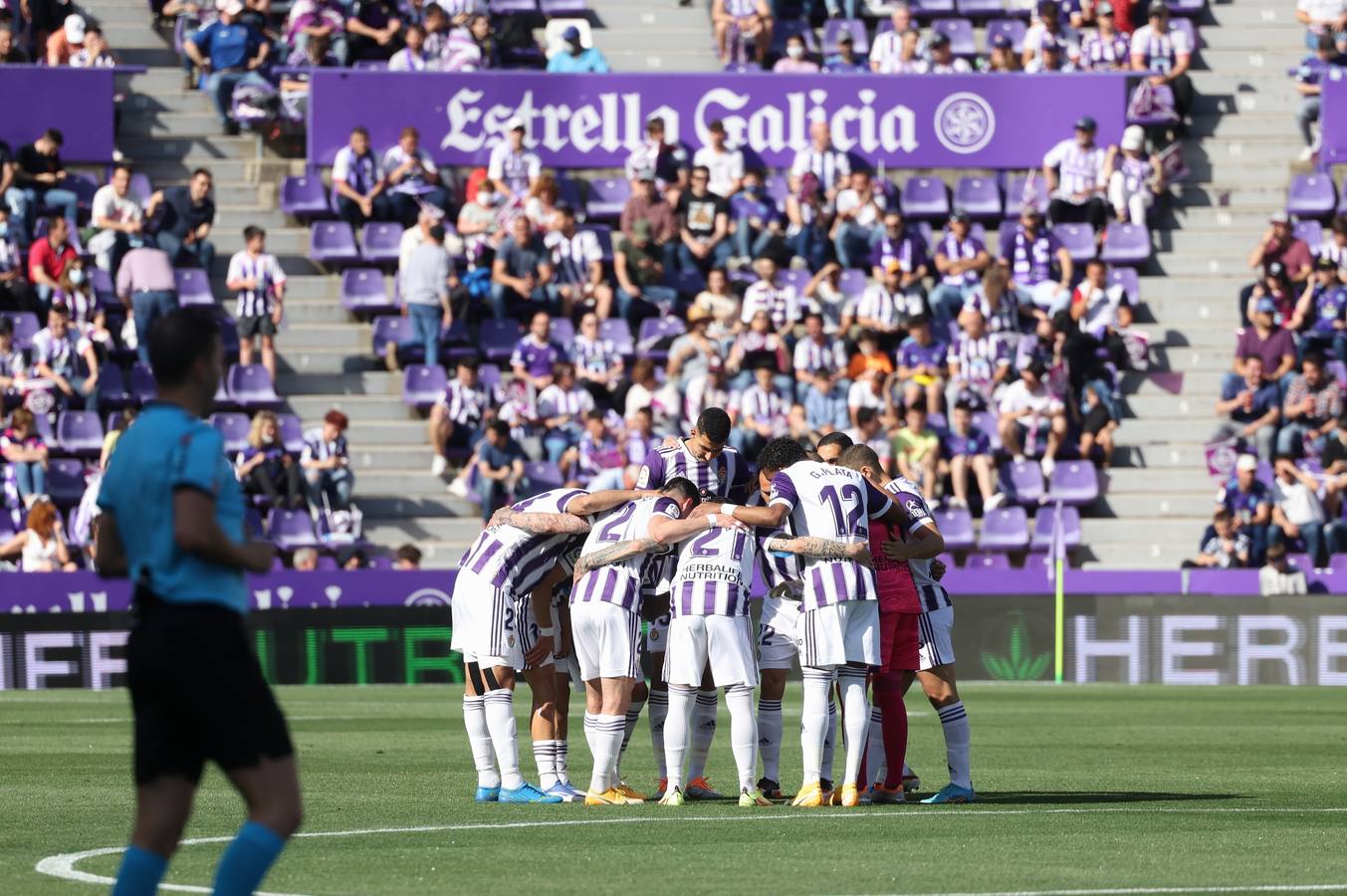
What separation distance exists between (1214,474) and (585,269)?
796 cm

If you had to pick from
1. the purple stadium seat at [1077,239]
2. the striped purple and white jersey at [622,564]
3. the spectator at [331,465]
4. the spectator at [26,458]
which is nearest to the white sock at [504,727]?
the striped purple and white jersey at [622,564]

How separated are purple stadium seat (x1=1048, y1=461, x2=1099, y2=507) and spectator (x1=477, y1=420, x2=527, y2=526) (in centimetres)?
619

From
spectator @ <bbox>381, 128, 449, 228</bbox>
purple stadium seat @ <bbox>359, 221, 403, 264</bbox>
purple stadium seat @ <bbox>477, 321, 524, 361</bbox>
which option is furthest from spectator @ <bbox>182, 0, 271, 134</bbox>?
purple stadium seat @ <bbox>477, 321, 524, 361</bbox>

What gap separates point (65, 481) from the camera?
25219 mm

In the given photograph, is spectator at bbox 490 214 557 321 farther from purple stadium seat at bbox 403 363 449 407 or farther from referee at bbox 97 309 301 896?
referee at bbox 97 309 301 896

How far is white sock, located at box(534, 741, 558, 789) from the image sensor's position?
12570mm

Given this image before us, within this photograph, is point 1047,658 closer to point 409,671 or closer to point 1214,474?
point 1214,474

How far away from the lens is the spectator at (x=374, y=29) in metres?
29.9

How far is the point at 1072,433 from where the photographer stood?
2705 centimetres

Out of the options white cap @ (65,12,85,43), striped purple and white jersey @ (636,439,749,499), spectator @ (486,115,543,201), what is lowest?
striped purple and white jersey @ (636,439,749,499)

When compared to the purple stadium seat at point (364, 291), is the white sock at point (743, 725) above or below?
below

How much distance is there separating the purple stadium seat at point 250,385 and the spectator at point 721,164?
20.0ft

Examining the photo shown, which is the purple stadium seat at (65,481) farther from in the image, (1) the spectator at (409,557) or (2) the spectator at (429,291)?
(2) the spectator at (429,291)

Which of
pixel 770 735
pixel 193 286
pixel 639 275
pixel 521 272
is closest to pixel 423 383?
pixel 521 272
